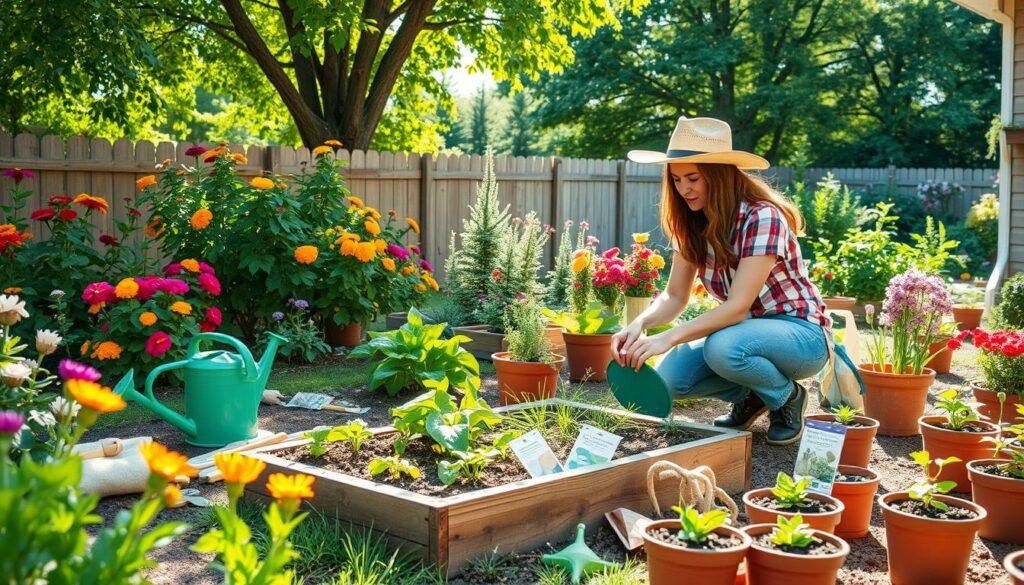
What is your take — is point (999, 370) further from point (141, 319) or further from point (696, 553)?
point (141, 319)

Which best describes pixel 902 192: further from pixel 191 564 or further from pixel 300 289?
pixel 191 564

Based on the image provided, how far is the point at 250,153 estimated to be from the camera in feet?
26.3

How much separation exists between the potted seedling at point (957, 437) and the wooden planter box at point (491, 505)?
83cm

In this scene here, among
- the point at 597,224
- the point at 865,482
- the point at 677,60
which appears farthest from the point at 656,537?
the point at 677,60

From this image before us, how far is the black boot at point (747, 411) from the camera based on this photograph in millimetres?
3838

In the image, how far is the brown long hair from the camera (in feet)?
11.3

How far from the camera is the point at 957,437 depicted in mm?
3240

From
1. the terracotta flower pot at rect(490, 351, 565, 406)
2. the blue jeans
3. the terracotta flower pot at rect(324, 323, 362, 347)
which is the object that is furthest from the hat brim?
the terracotta flower pot at rect(324, 323, 362, 347)

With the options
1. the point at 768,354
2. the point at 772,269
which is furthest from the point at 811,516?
the point at 772,269

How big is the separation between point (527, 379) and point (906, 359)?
1654mm

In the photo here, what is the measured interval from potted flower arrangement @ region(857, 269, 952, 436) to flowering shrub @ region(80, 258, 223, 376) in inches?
115

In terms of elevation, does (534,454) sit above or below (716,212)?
below

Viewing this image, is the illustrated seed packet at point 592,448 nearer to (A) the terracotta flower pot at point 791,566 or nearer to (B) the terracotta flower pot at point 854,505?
(B) the terracotta flower pot at point 854,505

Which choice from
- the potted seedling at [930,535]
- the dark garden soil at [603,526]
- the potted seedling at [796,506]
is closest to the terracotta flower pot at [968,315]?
the dark garden soil at [603,526]
